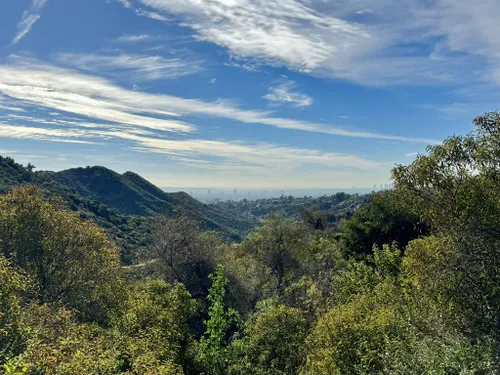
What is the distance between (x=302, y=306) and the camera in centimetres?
2105

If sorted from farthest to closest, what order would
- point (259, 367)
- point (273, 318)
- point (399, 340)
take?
point (273, 318)
point (259, 367)
point (399, 340)

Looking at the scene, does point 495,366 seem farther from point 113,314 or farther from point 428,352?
point 113,314

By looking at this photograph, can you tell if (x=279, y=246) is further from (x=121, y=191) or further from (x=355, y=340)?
(x=121, y=191)

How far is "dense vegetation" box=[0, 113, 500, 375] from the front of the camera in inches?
385

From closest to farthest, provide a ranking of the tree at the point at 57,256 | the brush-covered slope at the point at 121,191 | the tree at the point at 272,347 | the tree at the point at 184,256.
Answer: the tree at the point at 272,347 < the tree at the point at 57,256 < the tree at the point at 184,256 < the brush-covered slope at the point at 121,191

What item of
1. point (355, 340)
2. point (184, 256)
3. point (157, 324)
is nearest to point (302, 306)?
point (157, 324)

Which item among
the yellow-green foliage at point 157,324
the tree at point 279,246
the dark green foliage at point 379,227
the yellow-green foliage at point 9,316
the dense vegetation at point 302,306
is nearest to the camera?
the dense vegetation at point 302,306

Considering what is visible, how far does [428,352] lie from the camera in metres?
8.93

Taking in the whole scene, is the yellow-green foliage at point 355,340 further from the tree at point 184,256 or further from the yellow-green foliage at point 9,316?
the tree at point 184,256

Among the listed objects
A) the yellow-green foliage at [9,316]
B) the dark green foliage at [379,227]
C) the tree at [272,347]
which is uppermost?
the dark green foliage at [379,227]

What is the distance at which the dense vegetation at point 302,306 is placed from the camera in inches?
385

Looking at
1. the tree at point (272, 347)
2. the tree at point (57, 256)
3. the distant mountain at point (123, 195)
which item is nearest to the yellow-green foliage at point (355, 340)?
the tree at point (272, 347)

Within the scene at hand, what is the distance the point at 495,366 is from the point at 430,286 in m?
3.53

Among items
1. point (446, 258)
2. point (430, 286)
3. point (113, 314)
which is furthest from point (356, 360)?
point (113, 314)
